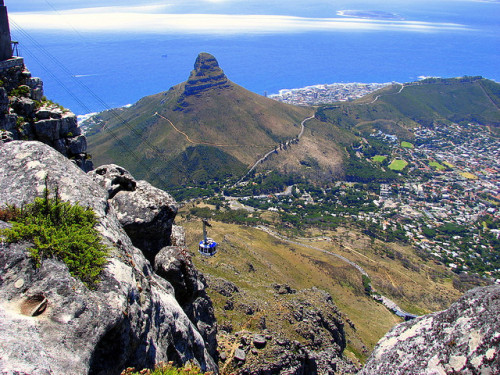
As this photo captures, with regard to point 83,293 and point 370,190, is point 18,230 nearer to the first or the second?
point 83,293

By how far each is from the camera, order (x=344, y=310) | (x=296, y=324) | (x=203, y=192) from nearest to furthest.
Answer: (x=296, y=324), (x=344, y=310), (x=203, y=192)

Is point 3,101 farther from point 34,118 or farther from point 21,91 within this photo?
point 21,91

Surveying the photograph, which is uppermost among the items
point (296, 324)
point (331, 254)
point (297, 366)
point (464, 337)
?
point (464, 337)

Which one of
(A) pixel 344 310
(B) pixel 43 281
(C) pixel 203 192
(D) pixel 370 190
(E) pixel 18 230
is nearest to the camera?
(B) pixel 43 281

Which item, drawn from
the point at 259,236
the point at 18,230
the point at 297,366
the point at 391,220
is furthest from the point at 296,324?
the point at 391,220

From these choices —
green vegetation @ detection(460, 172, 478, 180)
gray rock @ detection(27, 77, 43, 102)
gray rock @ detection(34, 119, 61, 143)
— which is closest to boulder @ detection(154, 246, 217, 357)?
gray rock @ detection(34, 119, 61, 143)

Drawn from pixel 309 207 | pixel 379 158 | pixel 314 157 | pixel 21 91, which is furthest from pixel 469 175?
pixel 21 91

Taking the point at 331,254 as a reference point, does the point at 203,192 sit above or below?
below
